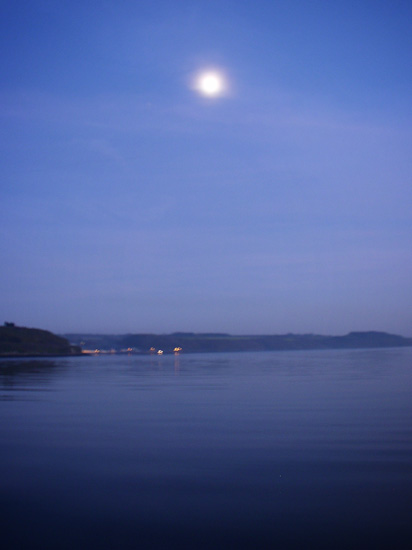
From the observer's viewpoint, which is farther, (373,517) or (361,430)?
(361,430)

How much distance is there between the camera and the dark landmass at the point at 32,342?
118 m

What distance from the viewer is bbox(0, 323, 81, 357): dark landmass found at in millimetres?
118062

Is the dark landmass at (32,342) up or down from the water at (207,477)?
up

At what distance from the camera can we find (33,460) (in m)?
8.12

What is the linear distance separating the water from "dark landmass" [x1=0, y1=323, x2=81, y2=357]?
111 metres

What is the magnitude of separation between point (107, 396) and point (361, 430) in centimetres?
994

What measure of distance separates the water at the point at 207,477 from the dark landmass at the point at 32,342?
11099 centimetres

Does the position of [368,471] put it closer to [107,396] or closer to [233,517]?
[233,517]

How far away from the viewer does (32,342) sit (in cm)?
12706

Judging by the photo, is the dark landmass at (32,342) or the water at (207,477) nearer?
the water at (207,477)

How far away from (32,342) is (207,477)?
128439 mm

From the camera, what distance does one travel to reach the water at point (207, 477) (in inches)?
198

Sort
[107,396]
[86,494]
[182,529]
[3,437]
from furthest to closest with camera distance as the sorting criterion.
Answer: [107,396]
[3,437]
[86,494]
[182,529]

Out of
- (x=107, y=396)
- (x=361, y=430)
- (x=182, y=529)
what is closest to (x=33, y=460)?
(x=182, y=529)
